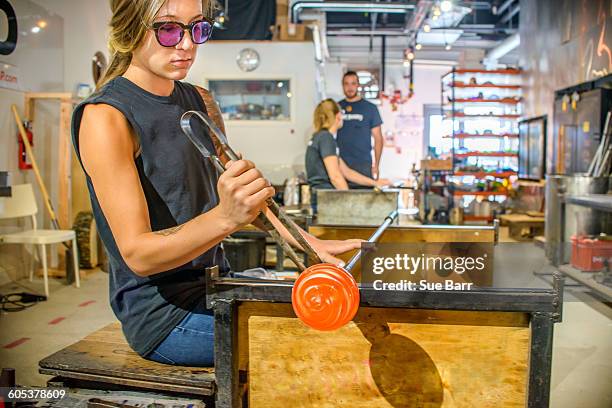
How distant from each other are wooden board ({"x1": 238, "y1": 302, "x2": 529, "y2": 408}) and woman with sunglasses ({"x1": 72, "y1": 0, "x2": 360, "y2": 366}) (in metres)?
0.20

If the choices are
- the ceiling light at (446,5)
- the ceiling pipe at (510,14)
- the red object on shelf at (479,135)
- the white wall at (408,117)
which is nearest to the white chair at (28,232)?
the ceiling light at (446,5)

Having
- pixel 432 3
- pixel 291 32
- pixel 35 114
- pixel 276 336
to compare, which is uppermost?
pixel 432 3

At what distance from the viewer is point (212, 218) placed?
3.52 ft

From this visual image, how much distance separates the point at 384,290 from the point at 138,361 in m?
0.66

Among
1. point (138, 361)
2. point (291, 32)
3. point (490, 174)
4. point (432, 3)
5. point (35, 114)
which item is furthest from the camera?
point (490, 174)

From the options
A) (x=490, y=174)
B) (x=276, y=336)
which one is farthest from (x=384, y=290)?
(x=490, y=174)

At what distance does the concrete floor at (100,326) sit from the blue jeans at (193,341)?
190 cm

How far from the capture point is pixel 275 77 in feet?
27.7

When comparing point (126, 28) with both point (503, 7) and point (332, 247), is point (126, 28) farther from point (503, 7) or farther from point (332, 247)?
point (503, 7)

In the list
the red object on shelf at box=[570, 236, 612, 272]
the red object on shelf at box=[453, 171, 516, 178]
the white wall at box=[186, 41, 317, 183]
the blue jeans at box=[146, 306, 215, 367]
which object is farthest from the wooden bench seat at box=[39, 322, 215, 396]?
the red object on shelf at box=[453, 171, 516, 178]

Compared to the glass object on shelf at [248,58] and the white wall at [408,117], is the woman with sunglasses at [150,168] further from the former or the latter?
the white wall at [408,117]

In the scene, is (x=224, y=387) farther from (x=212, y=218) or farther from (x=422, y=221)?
(x=422, y=221)

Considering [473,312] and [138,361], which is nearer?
[473,312]

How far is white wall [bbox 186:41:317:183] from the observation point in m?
8.41
